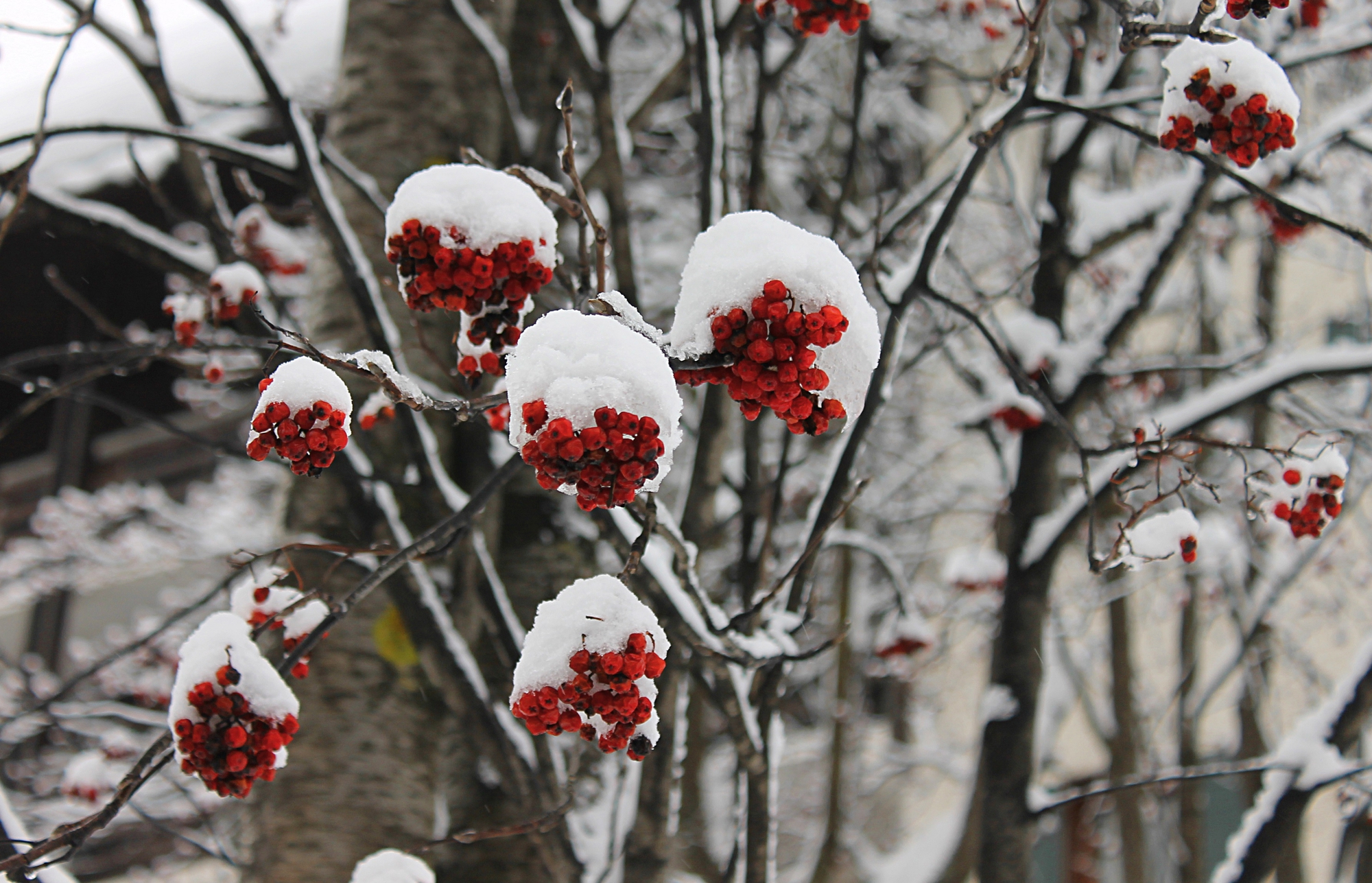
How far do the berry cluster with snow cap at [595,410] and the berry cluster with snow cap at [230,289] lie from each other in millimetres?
1492

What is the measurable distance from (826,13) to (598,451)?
39.6 inches

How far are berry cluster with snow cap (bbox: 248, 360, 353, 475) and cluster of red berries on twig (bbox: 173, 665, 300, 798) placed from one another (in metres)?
0.36

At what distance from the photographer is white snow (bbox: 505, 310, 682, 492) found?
0.89m

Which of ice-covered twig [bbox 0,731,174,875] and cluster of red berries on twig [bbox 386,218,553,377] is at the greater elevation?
cluster of red berries on twig [bbox 386,218,553,377]

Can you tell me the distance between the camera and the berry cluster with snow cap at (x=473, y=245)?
1180mm

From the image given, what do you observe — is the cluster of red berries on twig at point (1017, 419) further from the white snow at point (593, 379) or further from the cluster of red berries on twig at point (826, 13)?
the white snow at point (593, 379)

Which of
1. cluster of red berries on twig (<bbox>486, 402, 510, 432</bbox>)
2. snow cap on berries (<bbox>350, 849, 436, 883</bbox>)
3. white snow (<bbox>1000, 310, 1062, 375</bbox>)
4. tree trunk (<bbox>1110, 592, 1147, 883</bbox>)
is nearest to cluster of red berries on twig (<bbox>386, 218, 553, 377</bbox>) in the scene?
cluster of red berries on twig (<bbox>486, 402, 510, 432</bbox>)

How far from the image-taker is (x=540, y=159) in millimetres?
2873

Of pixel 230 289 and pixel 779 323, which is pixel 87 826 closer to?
pixel 779 323

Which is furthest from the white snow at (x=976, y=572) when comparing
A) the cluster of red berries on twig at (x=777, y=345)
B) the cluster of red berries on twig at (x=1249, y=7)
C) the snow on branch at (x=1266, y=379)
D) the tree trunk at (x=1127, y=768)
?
the cluster of red berries on twig at (x=777, y=345)

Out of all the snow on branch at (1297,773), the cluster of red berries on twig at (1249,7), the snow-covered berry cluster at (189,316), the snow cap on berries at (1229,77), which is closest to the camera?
the cluster of red berries on twig at (1249,7)

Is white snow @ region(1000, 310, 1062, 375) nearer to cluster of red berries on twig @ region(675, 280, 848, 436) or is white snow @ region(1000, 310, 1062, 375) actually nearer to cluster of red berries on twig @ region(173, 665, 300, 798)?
cluster of red berries on twig @ region(675, 280, 848, 436)

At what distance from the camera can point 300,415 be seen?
1065mm

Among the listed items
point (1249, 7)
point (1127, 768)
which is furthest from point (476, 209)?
point (1127, 768)
